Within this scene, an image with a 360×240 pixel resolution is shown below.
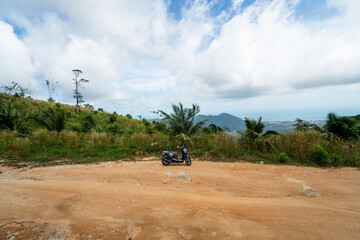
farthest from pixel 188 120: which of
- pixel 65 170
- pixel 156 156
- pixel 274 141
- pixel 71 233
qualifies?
pixel 71 233

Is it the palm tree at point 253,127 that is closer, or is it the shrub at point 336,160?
the shrub at point 336,160

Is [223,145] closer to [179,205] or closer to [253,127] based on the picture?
[253,127]

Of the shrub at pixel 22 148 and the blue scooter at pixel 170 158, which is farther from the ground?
the shrub at pixel 22 148

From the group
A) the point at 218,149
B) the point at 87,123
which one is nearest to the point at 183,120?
the point at 218,149

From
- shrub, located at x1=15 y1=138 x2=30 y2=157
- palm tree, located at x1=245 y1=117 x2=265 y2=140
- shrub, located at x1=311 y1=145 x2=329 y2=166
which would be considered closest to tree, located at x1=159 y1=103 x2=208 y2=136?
palm tree, located at x1=245 y1=117 x2=265 y2=140

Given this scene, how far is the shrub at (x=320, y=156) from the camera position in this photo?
6354 millimetres

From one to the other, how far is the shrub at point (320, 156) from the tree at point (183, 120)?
540 centimetres

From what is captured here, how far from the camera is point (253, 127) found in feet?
29.4

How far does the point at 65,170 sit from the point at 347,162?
34.6 ft

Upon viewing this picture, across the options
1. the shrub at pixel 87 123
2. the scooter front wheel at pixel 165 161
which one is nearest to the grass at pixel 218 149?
the scooter front wheel at pixel 165 161

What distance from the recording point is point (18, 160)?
7238mm

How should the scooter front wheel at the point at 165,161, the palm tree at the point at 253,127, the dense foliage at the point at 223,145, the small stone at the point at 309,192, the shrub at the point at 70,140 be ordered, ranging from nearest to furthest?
the small stone at the point at 309,192
the scooter front wheel at the point at 165,161
the dense foliage at the point at 223,145
the palm tree at the point at 253,127
the shrub at the point at 70,140

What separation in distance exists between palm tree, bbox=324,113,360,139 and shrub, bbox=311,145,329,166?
457 cm

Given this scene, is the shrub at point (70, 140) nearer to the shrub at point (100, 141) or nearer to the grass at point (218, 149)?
the grass at point (218, 149)
